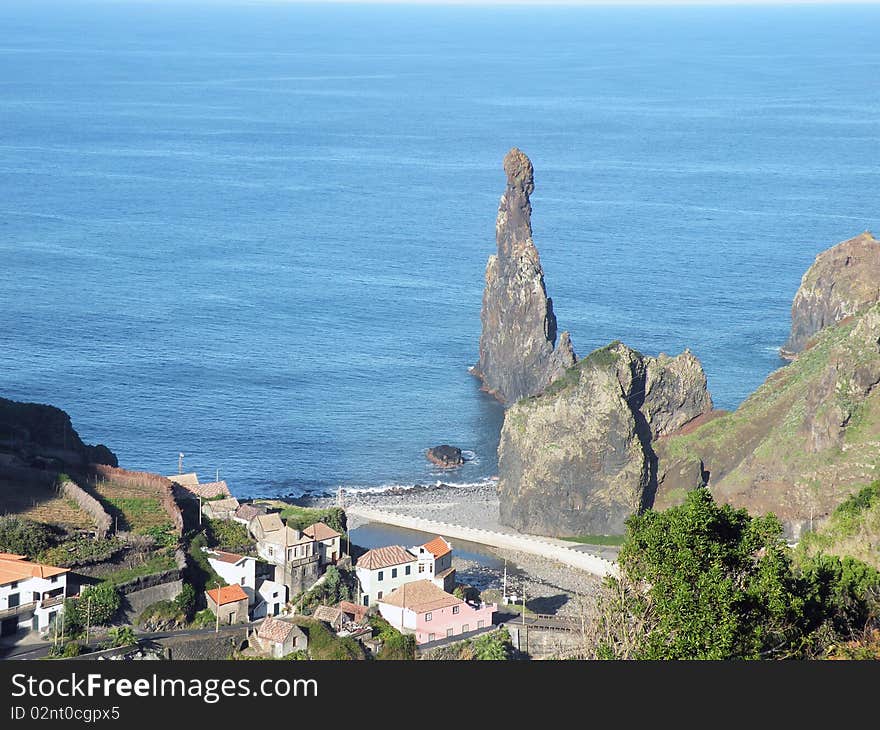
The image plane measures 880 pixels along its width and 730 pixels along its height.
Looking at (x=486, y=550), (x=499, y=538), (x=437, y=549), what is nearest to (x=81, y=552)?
(x=437, y=549)

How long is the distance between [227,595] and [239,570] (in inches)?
112

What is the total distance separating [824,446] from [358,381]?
4464 centimetres

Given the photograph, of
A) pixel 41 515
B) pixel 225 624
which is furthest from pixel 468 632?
pixel 41 515

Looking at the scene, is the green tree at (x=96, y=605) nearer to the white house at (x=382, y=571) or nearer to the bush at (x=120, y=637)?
the bush at (x=120, y=637)

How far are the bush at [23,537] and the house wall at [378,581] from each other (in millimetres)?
12926

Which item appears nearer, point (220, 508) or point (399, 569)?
point (399, 569)

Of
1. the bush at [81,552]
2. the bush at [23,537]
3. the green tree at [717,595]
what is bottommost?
the bush at [81,552]

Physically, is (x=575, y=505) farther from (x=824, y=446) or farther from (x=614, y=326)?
(x=614, y=326)

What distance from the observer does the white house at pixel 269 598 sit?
64.8m

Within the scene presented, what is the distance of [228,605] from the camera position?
62.2 metres

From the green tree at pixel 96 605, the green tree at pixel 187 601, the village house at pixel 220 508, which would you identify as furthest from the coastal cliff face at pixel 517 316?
the green tree at pixel 96 605

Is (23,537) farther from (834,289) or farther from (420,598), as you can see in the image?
(834,289)

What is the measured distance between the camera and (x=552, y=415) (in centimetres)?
9444

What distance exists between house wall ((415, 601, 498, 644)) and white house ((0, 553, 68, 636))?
13957mm
